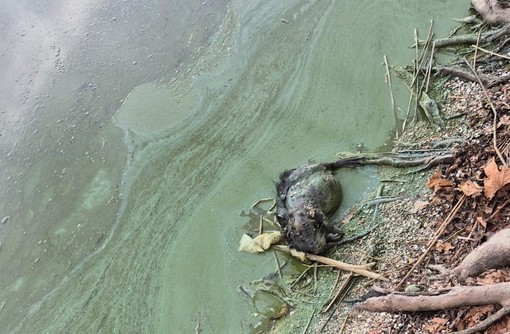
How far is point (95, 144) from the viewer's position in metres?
4.02

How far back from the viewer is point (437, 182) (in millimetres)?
2809

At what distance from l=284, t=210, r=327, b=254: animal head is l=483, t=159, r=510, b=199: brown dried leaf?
0.97 meters

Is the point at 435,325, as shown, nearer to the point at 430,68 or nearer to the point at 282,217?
the point at 282,217

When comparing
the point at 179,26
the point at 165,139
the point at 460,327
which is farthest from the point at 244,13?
the point at 460,327

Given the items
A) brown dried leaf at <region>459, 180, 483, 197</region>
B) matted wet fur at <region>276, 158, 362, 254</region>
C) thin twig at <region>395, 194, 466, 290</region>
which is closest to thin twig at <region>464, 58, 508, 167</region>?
brown dried leaf at <region>459, 180, 483, 197</region>

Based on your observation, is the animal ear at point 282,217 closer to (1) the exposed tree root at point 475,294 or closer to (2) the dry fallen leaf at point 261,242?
(2) the dry fallen leaf at point 261,242

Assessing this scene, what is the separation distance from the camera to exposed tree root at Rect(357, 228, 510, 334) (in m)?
1.98

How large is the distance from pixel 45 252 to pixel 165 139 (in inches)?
48.2

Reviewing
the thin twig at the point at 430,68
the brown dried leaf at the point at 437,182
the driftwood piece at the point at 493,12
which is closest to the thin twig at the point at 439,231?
the brown dried leaf at the point at 437,182

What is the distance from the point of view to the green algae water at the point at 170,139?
334cm

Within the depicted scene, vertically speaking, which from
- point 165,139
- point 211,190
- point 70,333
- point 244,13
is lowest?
point 70,333

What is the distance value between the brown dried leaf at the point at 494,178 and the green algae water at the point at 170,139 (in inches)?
33.4

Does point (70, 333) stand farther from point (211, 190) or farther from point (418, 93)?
point (418, 93)

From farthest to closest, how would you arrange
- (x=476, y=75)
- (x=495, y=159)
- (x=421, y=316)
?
(x=476, y=75), (x=495, y=159), (x=421, y=316)
